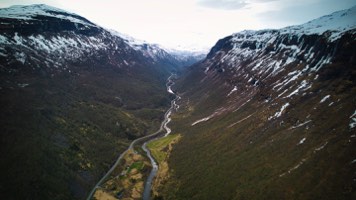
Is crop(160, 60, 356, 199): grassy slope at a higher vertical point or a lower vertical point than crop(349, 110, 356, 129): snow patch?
lower

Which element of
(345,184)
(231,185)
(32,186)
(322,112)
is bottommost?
(32,186)

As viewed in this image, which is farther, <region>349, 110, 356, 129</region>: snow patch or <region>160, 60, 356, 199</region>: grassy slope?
<region>349, 110, 356, 129</region>: snow patch

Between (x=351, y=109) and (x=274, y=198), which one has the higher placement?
(x=351, y=109)

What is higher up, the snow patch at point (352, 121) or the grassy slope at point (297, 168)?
the snow patch at point (352, 121)

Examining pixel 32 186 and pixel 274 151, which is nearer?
pixel 32 186

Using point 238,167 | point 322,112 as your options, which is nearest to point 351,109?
point 322,112

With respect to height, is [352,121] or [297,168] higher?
[352,121]

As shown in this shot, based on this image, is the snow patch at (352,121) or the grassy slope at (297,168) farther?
the snow patch at (352,121)

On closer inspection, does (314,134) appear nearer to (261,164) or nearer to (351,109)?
(351,109)

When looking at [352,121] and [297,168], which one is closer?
[297,168]

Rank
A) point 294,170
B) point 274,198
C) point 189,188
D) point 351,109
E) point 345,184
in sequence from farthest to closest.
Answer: point 189,188
point 351,109
point 294,170
point 274,198
point 345,184

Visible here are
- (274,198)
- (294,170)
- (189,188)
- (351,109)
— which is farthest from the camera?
(189,188)
